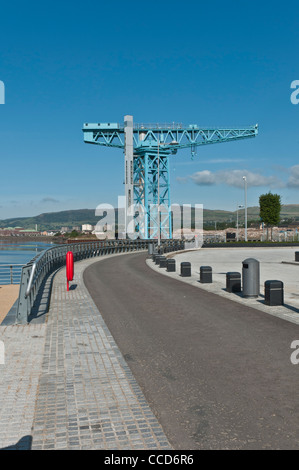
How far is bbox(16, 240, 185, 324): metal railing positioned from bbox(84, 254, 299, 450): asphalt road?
6.72ft

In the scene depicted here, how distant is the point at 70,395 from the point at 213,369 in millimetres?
2308

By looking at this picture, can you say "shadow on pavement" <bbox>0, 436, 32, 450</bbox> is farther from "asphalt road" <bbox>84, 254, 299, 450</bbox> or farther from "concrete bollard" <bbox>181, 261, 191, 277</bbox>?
"concrete bollard" <bbox>181, 261, 191, 277</bbox>

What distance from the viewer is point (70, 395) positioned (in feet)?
18.4

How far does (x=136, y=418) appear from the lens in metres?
4.87

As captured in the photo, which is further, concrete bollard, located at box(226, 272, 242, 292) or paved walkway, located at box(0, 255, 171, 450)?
concrete bollard, located at box(226, 272, 242, 292)

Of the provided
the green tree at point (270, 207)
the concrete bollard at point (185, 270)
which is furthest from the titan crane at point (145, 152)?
the concrete bollard at point (185, 270)

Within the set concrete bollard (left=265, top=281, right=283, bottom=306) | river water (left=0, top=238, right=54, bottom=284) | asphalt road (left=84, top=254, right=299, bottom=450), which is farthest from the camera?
river water (left=0, top=238, right=54, bottom=284)

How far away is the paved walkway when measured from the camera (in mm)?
4410

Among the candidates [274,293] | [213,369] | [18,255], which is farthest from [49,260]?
[18,255]

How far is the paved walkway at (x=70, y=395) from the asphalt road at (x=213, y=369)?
0.95 ft

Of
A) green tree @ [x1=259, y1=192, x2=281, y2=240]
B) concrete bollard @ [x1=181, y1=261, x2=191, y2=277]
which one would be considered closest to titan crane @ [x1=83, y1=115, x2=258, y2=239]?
green tree @ [x1=259, y1=192, x2=281, y2=240]

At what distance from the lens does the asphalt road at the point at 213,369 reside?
15.0 ft

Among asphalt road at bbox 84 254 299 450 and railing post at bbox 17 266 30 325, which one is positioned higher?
railing post at bbox 17 266 30 325

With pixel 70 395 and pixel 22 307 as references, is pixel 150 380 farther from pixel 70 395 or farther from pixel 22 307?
pixel 22 307
